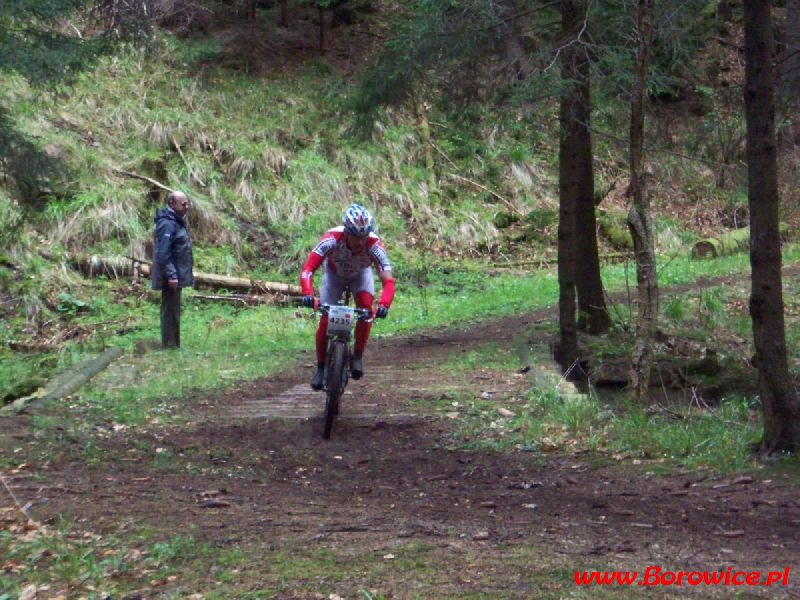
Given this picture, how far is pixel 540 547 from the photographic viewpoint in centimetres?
519

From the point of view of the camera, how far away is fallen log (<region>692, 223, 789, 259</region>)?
26156mm

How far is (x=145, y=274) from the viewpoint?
20.0 metres

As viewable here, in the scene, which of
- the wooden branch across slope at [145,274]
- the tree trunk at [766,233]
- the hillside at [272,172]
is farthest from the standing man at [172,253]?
the tree trunk at [766,233]

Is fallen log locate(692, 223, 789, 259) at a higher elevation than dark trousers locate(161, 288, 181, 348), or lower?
higher

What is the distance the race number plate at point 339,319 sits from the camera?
881 centimetres

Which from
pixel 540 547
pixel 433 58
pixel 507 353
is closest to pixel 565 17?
pixel 433 58

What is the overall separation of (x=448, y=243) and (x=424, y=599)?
21.4 metres

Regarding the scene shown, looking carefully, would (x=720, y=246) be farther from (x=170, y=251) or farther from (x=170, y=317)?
(x=170, y=251)

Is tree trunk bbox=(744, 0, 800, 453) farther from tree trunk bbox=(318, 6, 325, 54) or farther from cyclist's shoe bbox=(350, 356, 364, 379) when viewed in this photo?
tree trunk bbox=(318, 6, 325, 54)

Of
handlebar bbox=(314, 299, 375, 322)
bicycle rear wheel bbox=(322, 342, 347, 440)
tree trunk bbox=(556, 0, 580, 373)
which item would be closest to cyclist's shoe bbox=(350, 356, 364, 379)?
bicycle rear wheel bbox=(322, 342, 347, 440)

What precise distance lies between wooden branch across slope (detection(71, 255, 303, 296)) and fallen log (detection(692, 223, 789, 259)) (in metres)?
12.0

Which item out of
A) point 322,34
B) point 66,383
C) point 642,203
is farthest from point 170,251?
point 322,34

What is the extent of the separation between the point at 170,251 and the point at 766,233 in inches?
347

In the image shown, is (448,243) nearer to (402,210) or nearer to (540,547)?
(402,210)
